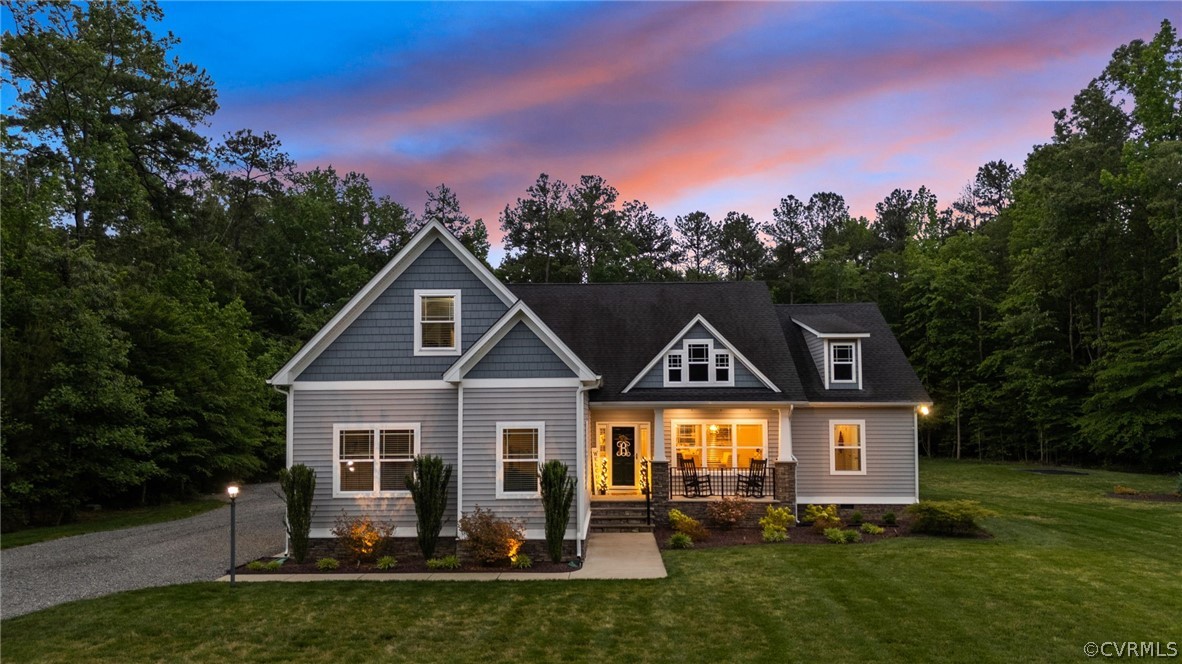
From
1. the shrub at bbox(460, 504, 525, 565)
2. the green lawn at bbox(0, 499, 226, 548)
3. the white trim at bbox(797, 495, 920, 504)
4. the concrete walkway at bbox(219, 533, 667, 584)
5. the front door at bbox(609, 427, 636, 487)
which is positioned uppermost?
the front door at bbox(609, 427, 636, 487)

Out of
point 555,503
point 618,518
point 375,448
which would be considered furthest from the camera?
point 618,518

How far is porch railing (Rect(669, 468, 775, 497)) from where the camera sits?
16734 millimetres

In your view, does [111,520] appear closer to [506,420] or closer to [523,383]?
[506,420]

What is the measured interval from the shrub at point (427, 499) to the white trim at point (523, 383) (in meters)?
1.66

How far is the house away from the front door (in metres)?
0.06

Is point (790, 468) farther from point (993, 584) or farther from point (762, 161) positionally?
point (762, 161)

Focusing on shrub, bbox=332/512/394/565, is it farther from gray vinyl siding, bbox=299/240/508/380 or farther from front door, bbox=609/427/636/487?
front door, bbox=609/427/636/487

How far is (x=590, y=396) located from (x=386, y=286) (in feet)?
19.7

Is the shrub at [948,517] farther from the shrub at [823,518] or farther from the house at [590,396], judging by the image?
the house at [590,396]

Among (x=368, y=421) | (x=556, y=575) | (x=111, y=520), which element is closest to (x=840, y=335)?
(x=556, y=575)

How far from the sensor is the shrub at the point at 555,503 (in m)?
12.2

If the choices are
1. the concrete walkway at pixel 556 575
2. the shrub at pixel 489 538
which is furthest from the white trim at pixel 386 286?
the shrub at pixel 489 538

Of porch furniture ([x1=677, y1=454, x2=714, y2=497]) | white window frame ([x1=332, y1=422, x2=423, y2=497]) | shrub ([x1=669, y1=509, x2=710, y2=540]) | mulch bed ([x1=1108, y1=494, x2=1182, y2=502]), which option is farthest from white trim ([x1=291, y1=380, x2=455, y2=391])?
mulch bed ([x1=1108, y1=494, x2=1182, y2=502])

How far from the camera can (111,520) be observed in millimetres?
18641
